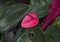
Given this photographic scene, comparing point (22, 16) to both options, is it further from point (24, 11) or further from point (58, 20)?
point (58, 20)

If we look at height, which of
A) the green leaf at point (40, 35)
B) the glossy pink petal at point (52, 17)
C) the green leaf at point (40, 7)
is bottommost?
the green leaf at point (40, 35)

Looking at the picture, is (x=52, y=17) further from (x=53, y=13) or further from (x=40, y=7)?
(x=40, y=7)

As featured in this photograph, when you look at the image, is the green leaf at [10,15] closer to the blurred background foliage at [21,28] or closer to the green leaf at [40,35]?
the blurred background foliage at [21,28]

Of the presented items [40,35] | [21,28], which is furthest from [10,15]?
[40,35]

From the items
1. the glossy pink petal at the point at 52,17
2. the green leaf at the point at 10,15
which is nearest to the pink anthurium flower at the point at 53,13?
the glossy pink petal at the point at 52,17

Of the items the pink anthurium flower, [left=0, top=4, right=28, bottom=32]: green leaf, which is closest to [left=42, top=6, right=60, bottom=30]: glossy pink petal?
the pink anthurium flower

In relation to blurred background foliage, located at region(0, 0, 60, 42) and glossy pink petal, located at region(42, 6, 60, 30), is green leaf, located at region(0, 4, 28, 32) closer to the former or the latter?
blurred background foliage, located at region(0, 0, 60, 42)

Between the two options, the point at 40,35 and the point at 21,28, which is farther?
the point at 21,28

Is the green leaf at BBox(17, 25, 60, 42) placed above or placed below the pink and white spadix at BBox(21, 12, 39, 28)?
below

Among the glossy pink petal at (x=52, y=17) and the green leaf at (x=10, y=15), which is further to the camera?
the green leaf at (x=10, y=15)
